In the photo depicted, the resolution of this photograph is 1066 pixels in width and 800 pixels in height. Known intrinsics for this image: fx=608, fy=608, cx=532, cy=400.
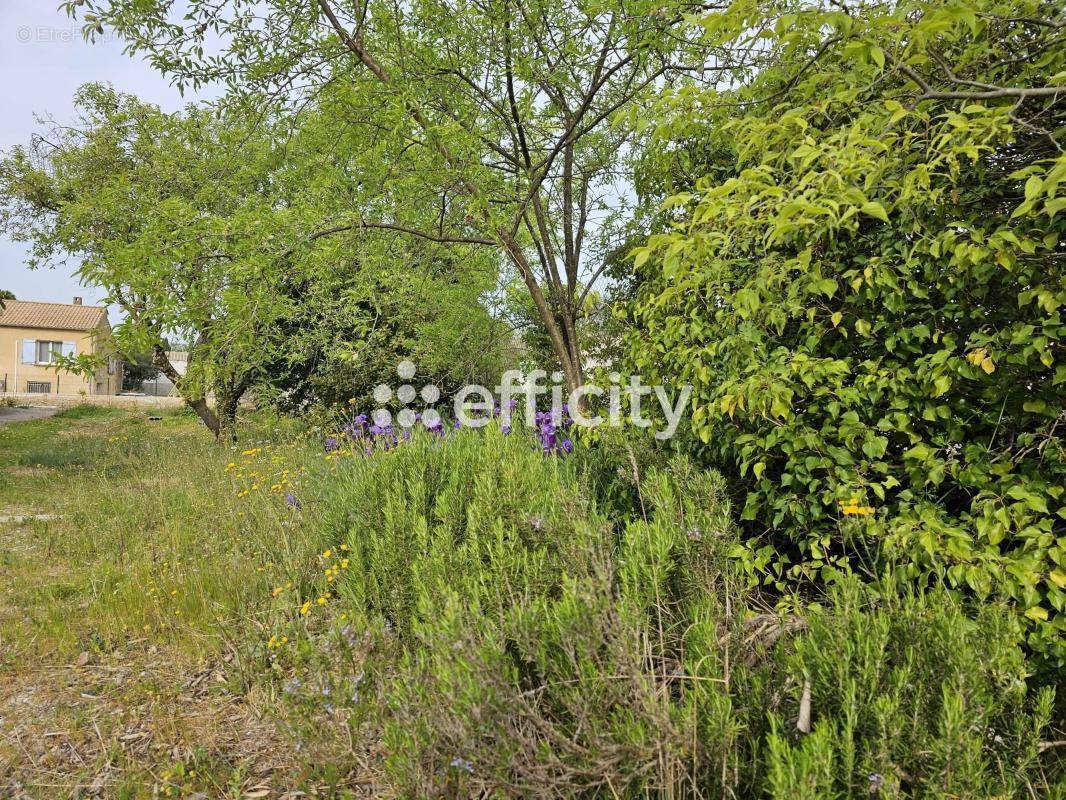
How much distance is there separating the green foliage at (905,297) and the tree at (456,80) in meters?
1.77

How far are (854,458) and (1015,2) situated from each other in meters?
1.88

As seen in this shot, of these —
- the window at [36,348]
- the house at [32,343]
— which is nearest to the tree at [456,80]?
the house at [32,343]

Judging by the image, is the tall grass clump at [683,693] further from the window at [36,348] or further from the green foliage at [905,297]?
the window at [36,348]

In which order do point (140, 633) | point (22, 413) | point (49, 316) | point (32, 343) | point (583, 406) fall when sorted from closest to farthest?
point (140, 633) < point (583, 406) < point (22, 413) < point (32, 343) < point (49, 316)

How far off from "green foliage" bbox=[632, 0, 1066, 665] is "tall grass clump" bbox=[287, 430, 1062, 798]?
0.42m

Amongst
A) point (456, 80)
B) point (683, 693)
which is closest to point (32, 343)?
point (456, 80)

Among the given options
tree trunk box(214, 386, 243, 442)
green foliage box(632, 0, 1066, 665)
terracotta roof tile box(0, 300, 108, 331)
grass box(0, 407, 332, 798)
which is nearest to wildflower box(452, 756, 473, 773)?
grass box(0, 407, 332, 798)

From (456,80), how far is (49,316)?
125 feet

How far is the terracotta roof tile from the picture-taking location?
105ft

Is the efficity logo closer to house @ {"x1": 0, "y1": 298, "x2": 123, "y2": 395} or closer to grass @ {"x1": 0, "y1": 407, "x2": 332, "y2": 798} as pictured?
grass @ {"x1": 0, "y1": 407, "x2": 332, "y2": 798}

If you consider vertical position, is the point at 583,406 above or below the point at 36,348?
below

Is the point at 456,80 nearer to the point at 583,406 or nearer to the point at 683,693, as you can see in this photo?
the point at 583,406

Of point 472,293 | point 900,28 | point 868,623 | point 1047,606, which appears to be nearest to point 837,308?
point 900,28

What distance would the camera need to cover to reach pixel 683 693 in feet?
5.40
